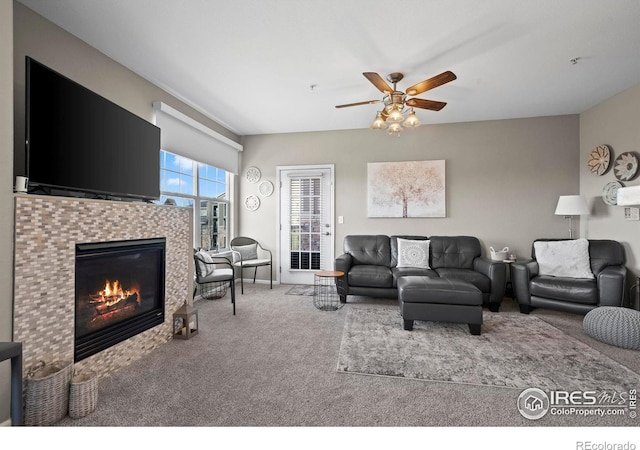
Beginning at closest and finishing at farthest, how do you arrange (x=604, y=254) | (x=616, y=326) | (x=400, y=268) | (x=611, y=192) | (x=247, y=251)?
(x=616, y=326)
(x=604, y=254)
(x=611, y=192)
(x=400, y=268)
(x=247, y=251)

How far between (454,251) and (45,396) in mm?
4376

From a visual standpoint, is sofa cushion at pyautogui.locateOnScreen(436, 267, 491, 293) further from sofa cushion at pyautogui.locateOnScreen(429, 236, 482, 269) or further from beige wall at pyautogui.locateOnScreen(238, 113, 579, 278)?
beige wall at pyautogui.locateOnScreen(238, 113, 579, 278)

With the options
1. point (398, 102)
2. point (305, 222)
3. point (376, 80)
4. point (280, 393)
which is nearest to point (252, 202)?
point (305, 222)

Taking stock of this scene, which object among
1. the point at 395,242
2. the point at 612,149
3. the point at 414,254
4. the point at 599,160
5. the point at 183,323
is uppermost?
the point at 612,149

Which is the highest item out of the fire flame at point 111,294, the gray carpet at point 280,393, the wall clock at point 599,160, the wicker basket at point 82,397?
the wall clock at point 599,160

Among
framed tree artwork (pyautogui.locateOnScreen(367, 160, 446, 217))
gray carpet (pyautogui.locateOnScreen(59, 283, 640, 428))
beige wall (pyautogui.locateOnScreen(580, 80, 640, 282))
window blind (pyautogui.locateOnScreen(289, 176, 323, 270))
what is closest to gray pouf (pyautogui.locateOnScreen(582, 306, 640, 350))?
gray carpet (pyautogui.locateOnScreen(59, 283, 640, 428))

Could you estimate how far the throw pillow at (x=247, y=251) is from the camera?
4621 mm

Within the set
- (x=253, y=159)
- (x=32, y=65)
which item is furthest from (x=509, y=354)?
(x=253, y=159)

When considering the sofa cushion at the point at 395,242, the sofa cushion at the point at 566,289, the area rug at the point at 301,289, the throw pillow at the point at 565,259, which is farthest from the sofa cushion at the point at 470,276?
the area rug at the point at 301,289

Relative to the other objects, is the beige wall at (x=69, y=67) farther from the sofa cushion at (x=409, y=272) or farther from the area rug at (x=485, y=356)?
the sofa cushion at (x=409, y=272)

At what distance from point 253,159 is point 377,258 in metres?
2.79

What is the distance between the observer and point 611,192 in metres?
3.52

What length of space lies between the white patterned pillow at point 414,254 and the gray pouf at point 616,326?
70.3 inches

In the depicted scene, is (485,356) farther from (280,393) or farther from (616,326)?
(280,393)
